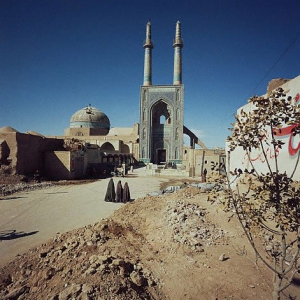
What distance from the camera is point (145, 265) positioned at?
4.32m

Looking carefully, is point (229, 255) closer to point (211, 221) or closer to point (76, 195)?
point (211, 221)

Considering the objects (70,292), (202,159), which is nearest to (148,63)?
(202,159)

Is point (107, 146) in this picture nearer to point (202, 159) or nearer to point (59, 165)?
point (59, 165)

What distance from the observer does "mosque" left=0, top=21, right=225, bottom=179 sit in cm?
1569

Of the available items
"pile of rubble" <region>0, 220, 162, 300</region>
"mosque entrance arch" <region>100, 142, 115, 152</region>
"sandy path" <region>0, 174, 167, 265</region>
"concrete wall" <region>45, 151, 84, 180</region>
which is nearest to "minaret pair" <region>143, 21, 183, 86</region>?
"mosque entrance arch" <region>100, 142, 115, 152</region>

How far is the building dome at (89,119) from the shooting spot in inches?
1455

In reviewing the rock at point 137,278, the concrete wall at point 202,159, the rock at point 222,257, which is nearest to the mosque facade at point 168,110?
the concrete wall at point 202,159

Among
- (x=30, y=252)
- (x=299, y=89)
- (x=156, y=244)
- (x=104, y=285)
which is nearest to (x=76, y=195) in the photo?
(x=30, y=252)

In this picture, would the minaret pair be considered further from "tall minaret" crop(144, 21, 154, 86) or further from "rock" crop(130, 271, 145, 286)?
"rock" crop(130, 271, 145, 286)

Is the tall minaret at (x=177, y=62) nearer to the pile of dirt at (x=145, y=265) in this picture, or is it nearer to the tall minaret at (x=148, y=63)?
the tall minaret at (x=148, y=63)

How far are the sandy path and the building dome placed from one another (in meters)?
26.5

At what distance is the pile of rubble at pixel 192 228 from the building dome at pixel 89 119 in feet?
108

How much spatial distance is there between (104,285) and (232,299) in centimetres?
215

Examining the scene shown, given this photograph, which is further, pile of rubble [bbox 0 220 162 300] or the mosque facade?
the mosque facade
